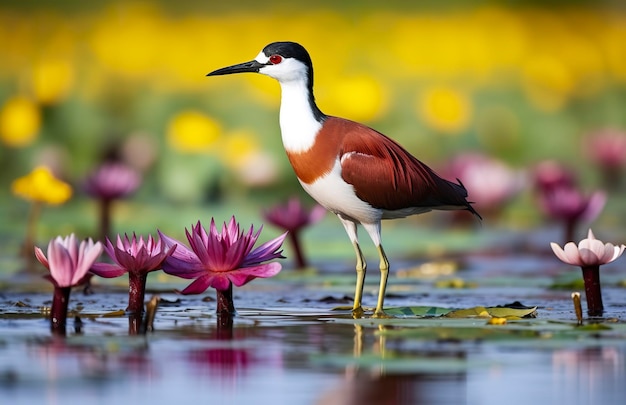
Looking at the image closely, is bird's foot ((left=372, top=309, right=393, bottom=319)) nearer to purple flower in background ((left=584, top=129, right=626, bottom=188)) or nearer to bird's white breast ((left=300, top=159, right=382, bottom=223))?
bird's white breast ((left=300, top=159, right=382, bottom=223))

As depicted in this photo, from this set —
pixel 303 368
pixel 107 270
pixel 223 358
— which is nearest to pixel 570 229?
pixel 107 270

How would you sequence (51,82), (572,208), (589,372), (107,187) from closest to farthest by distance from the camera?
(589,372)
(572,208)
(107,187)
(51,82)

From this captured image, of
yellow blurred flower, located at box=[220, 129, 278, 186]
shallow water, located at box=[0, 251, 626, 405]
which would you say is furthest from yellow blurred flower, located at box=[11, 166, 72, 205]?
yellow blurred flower, located at box=[220, 129, 278, 186]

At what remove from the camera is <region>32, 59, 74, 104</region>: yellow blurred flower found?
15689 mm

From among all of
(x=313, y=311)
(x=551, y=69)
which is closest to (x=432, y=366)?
(x=313, y=311)

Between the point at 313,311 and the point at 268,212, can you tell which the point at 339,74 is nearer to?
the point at 268,212

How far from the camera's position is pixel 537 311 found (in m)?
7.04

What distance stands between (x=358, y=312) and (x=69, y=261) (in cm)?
173

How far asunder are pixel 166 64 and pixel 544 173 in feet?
18.6

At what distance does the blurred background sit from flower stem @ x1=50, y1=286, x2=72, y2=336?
713 centimetres

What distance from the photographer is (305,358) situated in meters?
5.08

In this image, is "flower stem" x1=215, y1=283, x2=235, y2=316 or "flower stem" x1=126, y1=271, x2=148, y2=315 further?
"flower stem" x1=215, y1=283, x2=235, y2=316

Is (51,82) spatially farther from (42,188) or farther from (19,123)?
(42,188)

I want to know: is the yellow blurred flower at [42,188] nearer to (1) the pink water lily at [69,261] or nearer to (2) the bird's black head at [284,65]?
(2) the bird's black head at [284,65]
